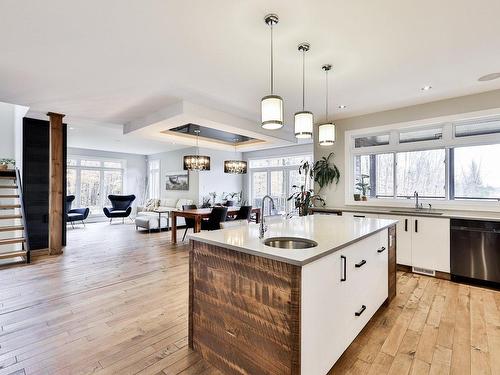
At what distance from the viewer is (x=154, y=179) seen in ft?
36.0

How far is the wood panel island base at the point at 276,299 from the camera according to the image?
145cm

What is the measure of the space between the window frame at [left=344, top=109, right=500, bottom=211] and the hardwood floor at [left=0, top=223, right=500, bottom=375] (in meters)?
1.30

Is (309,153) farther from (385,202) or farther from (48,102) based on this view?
(48,102)

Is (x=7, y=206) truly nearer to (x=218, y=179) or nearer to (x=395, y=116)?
(x=218, y=179)

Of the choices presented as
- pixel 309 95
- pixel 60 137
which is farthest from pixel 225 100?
pixel 60 137

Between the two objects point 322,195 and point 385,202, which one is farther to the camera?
point 322,195

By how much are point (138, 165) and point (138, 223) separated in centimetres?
449

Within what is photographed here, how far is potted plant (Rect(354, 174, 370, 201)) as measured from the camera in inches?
199

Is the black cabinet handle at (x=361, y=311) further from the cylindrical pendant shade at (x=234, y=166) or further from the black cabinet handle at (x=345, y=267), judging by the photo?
the cylindrical pendant shade at (x=234, y=166)

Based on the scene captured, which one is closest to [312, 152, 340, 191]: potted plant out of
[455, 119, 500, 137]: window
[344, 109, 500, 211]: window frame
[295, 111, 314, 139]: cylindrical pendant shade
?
[344, 109, 500, 211]: window frame

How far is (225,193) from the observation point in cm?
927

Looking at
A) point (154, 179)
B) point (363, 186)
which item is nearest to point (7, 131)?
point (154, 179)

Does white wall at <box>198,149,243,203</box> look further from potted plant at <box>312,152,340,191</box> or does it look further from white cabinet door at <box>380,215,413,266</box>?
white cabinet door at <box>380,215,413,266</box>

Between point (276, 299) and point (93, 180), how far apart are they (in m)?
10.7
